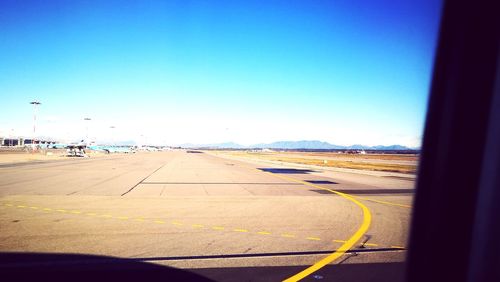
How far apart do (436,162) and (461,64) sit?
2.32 ft

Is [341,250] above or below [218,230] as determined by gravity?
above

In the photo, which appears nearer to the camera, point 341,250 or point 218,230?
point 341,250

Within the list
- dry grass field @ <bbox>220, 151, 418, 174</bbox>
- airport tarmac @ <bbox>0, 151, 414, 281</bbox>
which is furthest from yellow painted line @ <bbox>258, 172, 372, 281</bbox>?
dry grass field @ <bbox>220, 151, 418, 174</bbox>

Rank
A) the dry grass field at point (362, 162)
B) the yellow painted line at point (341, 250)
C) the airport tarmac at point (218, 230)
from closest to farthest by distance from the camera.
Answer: the yellow painted line at point (341, 250), the airport tarmac at point (218, 230), the dry grass field at point (362, 162)

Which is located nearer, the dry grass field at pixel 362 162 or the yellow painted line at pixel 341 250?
the yellow painted line at pixel 341 250

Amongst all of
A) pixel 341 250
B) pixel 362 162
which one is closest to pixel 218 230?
pixel 341 250

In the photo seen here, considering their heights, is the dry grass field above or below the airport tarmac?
above

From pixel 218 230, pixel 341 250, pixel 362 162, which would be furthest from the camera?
pixel 362 162

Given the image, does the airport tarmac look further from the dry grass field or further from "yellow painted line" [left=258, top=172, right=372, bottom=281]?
the dry grass field

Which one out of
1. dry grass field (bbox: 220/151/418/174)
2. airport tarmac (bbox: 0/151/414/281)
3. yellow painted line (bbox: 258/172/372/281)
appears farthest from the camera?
dry grass field (bbox: 220/151/418/174)

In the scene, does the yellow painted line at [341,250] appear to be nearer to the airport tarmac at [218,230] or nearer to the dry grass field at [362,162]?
the airport tarmac at [218,230]

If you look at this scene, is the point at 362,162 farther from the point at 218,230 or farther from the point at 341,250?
the point at 341,250

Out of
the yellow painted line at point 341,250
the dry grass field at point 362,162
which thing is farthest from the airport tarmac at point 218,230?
the dry grass field at point 362,162

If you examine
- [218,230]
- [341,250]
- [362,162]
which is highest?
[362,162]
